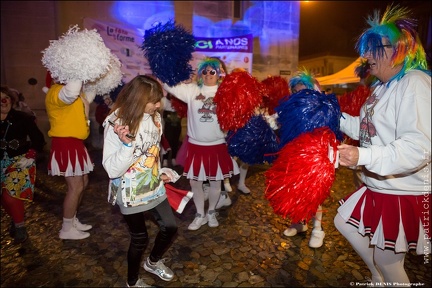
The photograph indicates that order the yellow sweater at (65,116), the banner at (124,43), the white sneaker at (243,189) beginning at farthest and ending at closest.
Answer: the banner at (124,43) → the white sneaker at (243,189) → the yellow sweater at (65,116)

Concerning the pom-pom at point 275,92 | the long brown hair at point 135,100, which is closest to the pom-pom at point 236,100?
the pom-pom at point 275,92

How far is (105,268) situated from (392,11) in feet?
10.8

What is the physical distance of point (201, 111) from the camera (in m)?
3.62

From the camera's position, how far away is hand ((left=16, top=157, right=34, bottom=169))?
141 inches

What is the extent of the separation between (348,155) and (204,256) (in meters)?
2.10

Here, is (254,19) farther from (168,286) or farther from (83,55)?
(168,286)

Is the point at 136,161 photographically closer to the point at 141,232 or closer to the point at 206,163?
the point at 141,232

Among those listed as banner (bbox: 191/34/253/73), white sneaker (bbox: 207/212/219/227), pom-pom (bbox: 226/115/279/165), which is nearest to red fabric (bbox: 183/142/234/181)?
pom-pom (bbox: 226/115/279/165)

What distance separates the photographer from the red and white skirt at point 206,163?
12.3 feet

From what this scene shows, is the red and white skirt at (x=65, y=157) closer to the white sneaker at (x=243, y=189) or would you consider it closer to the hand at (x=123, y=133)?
the hand at (x=123, y=133)

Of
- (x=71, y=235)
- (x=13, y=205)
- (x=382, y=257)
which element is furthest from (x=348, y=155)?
(x=13, y=205)

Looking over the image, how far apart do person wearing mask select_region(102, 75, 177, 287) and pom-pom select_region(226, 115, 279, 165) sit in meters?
1.10

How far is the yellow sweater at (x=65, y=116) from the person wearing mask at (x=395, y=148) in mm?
2756

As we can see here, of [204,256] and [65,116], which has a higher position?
[65,116]
